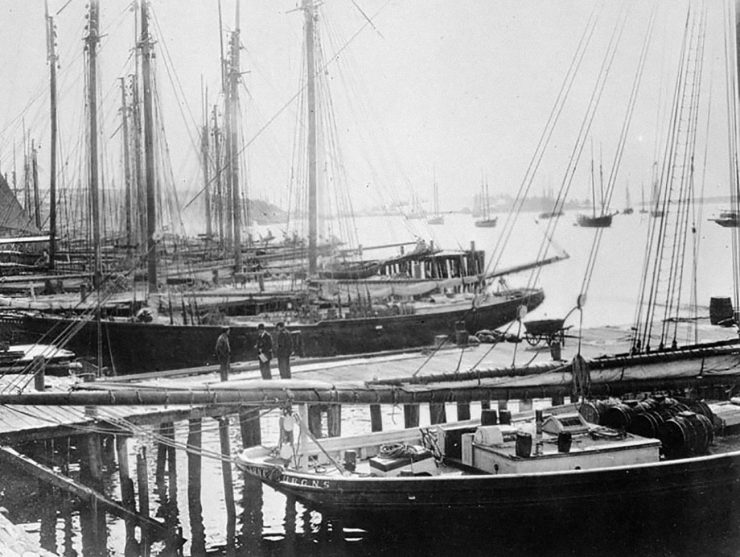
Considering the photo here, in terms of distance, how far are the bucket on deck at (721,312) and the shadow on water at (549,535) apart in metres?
18.2

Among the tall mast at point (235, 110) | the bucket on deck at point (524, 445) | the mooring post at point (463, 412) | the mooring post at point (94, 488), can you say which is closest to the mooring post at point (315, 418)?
the mooring post at point (463, 412)

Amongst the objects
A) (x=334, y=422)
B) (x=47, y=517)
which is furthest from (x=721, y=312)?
(x=47, y=517)

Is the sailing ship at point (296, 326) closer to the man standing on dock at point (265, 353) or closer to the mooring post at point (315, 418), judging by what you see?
the man standing on dock at point (265, 353)

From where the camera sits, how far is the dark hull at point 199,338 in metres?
32.3

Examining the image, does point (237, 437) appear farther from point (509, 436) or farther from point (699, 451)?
point (699, 451)

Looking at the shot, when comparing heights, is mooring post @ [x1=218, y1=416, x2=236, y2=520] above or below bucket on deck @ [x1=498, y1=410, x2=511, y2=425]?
below

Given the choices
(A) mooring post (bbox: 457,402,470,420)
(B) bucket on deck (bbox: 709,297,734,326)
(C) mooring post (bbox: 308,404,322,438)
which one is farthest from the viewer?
(B) bucket on deck (bbox: 709,297,734,326)

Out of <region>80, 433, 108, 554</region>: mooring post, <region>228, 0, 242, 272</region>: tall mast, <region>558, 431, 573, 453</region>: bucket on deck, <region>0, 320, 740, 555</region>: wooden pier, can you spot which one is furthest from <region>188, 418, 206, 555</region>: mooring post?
<region>228, 0, 242, 272</region>: tall mast

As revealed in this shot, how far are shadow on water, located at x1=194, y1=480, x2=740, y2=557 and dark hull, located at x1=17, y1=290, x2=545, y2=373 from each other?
49.0 ft

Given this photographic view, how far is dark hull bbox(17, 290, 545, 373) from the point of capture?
3234 centimetres

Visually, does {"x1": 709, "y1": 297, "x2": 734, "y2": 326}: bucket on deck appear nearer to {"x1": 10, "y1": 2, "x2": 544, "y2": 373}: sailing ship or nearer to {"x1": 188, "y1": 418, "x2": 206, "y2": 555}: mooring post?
{"x1": 10, "y1": 2, "x2": 544, "y2": 373}: sailing ship

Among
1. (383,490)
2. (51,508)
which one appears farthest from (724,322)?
(51,508)

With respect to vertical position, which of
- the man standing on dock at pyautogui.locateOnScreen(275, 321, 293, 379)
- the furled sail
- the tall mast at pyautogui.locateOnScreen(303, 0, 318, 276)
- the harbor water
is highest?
the tall mast at pyautogui.locateOnScreen(303, 0, 318, 276)

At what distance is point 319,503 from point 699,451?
793 centimetres
